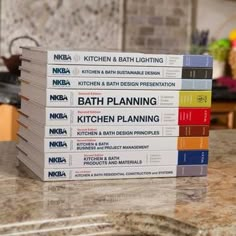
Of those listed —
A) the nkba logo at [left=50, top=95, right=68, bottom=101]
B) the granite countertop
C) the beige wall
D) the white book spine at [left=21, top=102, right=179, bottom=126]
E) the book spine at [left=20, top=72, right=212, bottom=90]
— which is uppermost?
the beige wall

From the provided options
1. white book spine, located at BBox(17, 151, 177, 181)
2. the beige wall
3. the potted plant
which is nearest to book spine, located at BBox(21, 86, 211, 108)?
white book spine, located at BBox(17, 151, 177, 181)

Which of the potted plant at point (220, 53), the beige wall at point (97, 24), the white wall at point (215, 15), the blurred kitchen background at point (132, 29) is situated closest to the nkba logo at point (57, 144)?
the blurred kitchen background at point (132, 29)

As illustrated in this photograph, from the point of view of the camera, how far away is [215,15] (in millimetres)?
4074

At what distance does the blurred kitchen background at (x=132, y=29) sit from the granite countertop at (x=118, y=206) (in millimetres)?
2231

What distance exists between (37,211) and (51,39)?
2983 millimetres

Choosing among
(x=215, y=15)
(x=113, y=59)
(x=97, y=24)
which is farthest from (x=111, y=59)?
(x=215, y=15)

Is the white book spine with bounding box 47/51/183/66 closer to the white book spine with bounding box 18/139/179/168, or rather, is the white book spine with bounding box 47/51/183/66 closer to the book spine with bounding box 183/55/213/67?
the book spine with bounding box 183/55/213/67

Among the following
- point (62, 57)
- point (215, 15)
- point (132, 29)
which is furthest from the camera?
point (215, 15)

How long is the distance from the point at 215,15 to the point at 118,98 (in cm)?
328

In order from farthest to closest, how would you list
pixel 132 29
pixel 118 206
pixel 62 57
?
pixel 132 29 → pixel 62 57 → pixel 118 206

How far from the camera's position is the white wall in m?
4.04

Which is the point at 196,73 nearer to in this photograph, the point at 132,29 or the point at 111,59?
the point at 111,59

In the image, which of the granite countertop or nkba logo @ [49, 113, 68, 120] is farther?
nkba logo @ [49, 113, 68, 120]

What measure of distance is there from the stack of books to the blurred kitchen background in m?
2.19
